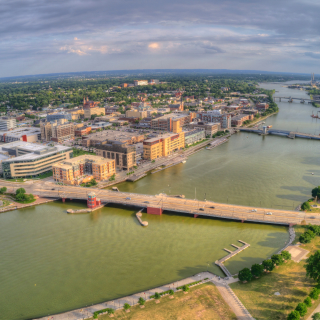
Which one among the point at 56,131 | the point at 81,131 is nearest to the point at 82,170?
the point at 56,131

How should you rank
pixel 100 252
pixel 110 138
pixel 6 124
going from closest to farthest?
pixel 100 252
pixel 110 138
pixel 6 124

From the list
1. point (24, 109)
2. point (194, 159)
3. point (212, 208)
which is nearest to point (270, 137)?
point (194, 159)

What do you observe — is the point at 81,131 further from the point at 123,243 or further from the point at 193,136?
the point at 123,243

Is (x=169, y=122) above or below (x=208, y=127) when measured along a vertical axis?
above

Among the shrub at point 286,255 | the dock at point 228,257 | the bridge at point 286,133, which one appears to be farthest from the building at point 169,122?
the shrub at point 286,255

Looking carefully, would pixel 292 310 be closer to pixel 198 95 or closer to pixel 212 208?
pixel 212 208

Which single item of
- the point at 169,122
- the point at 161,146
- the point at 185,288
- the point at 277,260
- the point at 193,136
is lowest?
the point at 185,288

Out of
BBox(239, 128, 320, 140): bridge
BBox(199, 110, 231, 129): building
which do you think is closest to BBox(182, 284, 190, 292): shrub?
BBox(239, 128, 320, 140): bridge

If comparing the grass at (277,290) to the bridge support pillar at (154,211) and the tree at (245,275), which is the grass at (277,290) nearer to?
the tree at (245,275)
